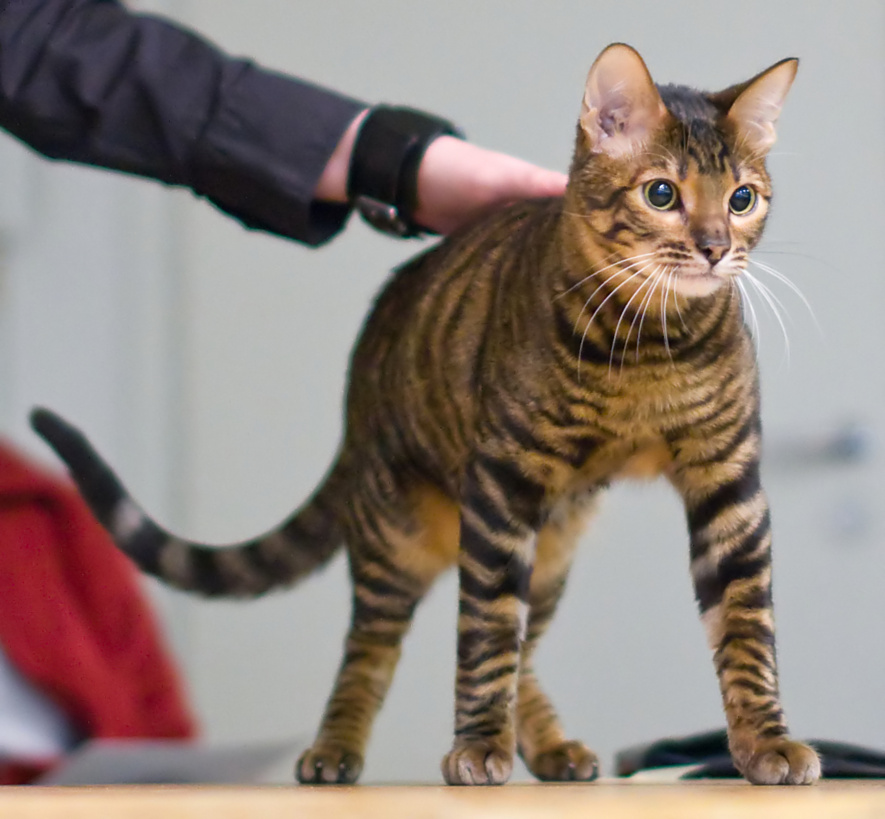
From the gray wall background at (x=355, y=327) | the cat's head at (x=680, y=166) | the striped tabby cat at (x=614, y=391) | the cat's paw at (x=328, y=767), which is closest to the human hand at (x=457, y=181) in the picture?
the striped tabby cat at (x=614, y=391)

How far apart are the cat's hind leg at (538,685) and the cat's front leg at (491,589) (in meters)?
0.08

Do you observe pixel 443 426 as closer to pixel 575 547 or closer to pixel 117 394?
pixel 575 547

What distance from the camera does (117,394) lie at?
208 cm

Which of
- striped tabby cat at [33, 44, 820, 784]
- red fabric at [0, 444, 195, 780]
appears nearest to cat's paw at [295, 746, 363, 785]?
striped tabby cat at [33, 44, 820, 784]

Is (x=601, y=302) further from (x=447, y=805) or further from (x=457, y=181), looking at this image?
(x=447, y=805)

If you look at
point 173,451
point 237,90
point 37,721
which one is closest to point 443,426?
point 237,90

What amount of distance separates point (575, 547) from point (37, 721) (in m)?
0.64

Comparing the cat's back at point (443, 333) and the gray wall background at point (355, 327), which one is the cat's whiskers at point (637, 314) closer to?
the cat's back at point (443, 333)

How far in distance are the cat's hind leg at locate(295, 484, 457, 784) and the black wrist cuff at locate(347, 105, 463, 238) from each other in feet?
0.88

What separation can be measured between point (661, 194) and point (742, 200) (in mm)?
56

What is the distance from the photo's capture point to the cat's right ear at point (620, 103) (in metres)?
0.72

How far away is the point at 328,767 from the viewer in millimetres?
813

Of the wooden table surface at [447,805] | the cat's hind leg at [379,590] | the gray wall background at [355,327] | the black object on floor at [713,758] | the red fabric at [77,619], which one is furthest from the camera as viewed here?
the gray wall background at [355,327]

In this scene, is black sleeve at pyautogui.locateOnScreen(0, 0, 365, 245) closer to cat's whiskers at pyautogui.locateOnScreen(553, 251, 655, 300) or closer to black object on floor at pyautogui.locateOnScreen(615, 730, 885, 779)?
cat's whiskers at pyautogui.locateOnScreen(553, 251, 655, 300)
